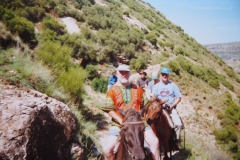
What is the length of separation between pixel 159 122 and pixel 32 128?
3.80 meters

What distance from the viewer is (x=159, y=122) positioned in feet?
19.2

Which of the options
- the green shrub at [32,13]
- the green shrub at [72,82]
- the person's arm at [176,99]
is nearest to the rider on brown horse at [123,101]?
the person's arm at [176,99]

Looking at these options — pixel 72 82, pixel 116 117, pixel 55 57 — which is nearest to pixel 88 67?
pixel 55 57

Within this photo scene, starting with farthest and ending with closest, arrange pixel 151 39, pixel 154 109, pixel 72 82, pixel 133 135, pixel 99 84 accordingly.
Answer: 1. pixel 151 39
2. pixel 99 84
3. pixel 72 82
4. pixel 154 109
5. pixel 133 135

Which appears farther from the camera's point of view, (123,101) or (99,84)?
(99,84)

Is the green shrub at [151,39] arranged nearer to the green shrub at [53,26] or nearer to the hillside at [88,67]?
the hillside at [88,67]

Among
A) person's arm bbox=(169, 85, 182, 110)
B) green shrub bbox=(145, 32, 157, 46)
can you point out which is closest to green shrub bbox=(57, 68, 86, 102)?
person's arm bbox=(169, 85, 182, 110)

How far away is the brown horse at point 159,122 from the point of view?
18.3 feet

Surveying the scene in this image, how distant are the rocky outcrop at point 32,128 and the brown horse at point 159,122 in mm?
2362

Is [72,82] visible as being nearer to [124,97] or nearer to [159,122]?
[159,122]

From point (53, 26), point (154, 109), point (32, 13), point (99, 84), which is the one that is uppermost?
point (32, 13)

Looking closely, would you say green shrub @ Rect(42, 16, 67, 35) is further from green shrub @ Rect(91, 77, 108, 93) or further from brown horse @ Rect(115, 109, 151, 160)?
brown horse @ Rect(115, 109, 151, 160)

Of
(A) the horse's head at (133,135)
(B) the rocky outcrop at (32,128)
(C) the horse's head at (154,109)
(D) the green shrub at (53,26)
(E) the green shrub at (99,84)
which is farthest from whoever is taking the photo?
(D) the green shrub at (53,26)

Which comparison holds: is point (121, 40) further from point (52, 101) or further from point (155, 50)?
point (52, 101)
